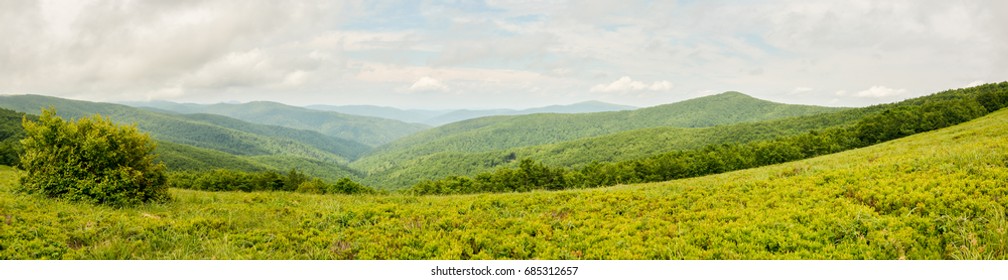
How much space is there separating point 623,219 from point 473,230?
15.3ft

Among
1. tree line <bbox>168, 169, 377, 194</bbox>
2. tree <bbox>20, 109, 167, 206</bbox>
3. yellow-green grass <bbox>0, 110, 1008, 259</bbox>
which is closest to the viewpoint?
yellow-green grass <bbox>0, 110, 1008, 259</bbox>

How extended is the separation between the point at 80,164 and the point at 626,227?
22.2m

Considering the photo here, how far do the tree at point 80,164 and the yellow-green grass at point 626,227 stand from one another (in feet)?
3.97

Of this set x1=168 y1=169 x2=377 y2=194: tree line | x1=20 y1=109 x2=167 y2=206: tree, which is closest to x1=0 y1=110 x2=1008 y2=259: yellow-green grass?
x1=20 y1=109 x2=167 y2=206: tree

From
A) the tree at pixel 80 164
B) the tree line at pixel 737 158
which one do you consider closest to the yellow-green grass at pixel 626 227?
the tree at pixel 80 164

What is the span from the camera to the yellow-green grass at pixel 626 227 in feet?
28.9

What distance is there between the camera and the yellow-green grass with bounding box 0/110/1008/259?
347 inches

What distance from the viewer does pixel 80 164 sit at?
1656 centimetres

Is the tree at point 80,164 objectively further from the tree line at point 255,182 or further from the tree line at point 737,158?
the tree line at point 737,158

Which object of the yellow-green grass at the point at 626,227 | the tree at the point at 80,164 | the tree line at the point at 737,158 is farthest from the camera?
the tree line at the point at 737,158

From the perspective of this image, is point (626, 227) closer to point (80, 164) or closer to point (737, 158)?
point (80, 164)

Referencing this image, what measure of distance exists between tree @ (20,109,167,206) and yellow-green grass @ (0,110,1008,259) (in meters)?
1.21

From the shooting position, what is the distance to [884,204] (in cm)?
1070

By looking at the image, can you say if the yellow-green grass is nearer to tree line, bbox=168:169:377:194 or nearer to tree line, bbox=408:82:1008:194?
tree line, bbox=168:169:377:194
